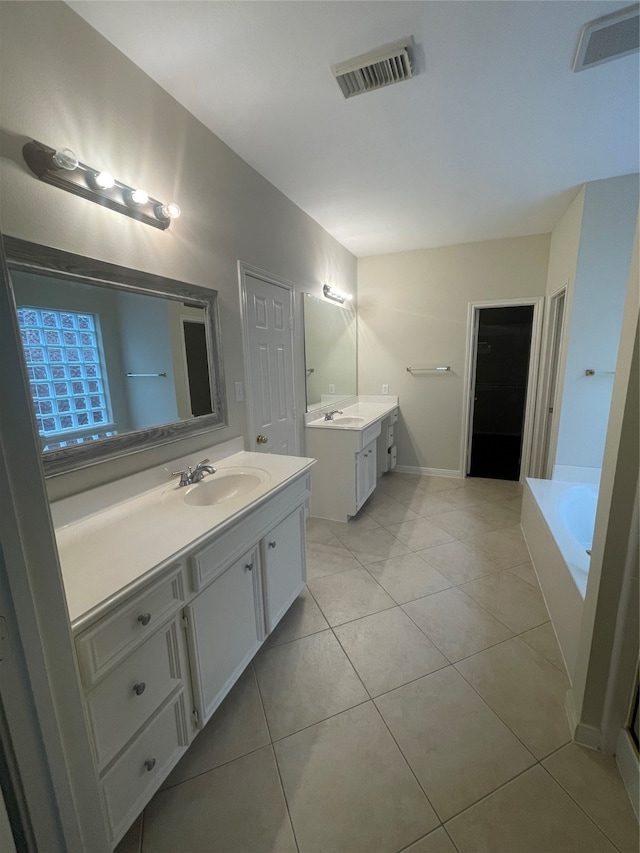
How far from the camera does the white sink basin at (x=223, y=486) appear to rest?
5.38 ft

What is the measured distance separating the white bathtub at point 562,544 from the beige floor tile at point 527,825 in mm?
A: 532

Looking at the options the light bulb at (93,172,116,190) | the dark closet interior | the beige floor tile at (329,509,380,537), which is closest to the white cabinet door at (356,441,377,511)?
the beige floor tile at (329,509,380,537)

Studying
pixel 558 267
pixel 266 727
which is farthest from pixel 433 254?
pixel 266 727

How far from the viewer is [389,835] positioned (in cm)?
105

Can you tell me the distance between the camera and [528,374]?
3613 mm

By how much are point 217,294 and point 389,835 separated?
89.5 inches

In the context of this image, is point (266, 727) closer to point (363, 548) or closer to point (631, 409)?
point (363, 548)

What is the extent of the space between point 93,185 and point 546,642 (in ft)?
9.11

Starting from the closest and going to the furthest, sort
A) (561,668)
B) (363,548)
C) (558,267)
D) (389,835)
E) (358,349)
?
(389,835), (561,668), (363,548), (558,267), (358,349)

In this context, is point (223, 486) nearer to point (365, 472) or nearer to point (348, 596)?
point (348, 596)

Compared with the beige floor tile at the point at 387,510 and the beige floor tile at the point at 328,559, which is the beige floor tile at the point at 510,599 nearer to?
the beige floor tile at the point at 328,559

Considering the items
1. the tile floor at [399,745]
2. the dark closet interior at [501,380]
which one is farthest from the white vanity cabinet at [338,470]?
the dark closet interior at [501,380]

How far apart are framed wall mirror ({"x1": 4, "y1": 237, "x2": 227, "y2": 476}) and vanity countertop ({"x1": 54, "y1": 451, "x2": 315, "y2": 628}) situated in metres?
0.22

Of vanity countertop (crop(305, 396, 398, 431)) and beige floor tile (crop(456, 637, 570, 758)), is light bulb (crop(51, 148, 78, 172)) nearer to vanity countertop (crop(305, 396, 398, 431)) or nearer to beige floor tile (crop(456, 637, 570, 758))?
vanity countertop (crop(305, 396, 398, 431))
